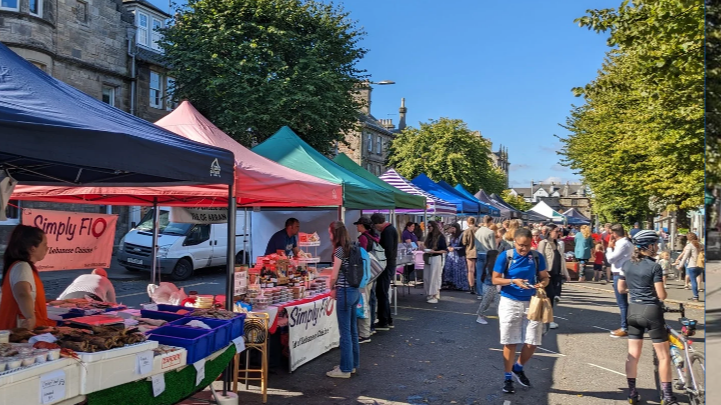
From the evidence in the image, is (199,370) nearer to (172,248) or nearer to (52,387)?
(52,387)

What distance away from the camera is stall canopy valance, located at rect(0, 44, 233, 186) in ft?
10.5

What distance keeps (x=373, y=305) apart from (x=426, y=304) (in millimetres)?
3679

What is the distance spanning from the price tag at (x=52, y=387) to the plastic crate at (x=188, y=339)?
40.6 inches

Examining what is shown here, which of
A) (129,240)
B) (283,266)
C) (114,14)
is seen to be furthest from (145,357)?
(114,14)

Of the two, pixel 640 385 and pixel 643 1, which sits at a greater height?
pixel 643 1

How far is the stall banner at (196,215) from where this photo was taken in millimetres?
8789

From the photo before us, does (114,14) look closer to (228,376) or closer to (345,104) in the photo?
(345,104)

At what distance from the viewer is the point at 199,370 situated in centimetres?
426

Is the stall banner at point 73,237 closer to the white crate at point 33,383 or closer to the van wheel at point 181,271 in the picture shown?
the white crate at point 33,383

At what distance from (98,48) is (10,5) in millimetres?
4359

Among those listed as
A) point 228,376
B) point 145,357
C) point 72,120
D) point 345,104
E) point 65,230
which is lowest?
point 228,376

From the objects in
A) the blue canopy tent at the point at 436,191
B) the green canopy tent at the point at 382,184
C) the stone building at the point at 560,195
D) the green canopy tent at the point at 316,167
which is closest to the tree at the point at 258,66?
the blue canopy tent at the point at 436,191

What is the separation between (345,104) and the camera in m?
24.4

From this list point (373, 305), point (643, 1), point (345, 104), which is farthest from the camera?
point (345, 104)
